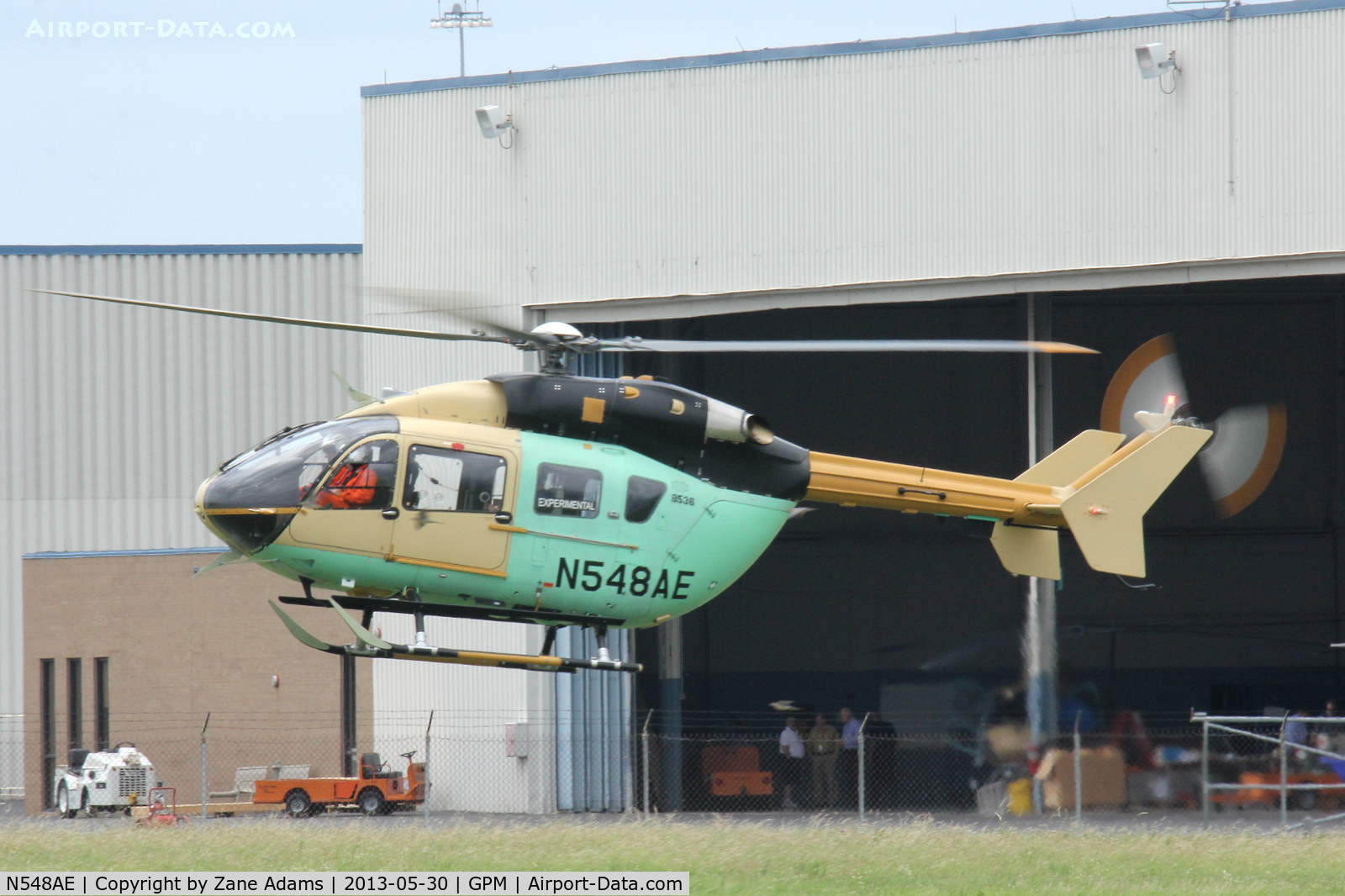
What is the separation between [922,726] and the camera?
33.8m

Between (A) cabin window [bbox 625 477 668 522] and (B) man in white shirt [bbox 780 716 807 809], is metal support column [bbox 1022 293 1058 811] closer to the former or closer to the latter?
(B) man in white shirt [bbox 780 716 807 809]

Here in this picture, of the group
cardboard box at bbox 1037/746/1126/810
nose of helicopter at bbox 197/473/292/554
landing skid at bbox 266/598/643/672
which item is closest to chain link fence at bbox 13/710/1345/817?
cardboard box at bbox 1037/746/1126/810

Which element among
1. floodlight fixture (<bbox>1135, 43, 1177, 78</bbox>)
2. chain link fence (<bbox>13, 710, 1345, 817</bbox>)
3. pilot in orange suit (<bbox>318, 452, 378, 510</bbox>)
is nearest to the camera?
pilot in orange suit (<bbox>318, 452, 378, 510</bbox>)

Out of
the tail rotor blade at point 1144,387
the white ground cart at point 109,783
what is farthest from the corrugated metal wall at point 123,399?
the tail rotor blade at point 1144,387

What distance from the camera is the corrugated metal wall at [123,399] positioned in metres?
34.2

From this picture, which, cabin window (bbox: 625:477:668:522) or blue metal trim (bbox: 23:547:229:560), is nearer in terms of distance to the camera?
cabin window (bbox: 625:477:668:522)

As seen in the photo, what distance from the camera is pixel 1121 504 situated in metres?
16.6

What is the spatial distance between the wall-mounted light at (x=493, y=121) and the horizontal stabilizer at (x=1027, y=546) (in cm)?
1099

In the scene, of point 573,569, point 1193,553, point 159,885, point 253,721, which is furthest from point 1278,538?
point 159,885

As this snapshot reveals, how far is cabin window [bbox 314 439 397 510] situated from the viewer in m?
13.0

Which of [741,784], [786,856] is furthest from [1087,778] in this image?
[786,856]

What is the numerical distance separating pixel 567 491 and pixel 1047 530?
5924mm

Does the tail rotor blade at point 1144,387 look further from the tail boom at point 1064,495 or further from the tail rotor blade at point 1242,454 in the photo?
the tail rotor blade at point 1242,454

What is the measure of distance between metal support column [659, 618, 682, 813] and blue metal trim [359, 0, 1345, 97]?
9.20 m
